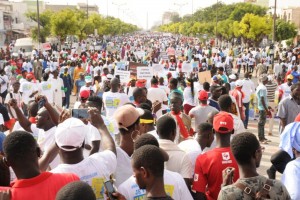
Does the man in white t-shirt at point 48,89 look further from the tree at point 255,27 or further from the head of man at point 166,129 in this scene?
the tree at point 255,27

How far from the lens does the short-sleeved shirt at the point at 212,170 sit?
406cm

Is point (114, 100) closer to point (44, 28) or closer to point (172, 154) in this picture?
point (172, 154)

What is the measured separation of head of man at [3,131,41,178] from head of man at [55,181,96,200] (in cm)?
54

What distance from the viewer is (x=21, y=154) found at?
304cm

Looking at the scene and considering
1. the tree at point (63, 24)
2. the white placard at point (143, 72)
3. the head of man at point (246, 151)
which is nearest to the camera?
the head of man at point (246, 151)

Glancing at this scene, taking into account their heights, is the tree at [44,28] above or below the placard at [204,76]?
above

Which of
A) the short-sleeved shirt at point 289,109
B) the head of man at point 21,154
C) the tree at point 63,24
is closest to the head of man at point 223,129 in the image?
the head of man at point 21,154

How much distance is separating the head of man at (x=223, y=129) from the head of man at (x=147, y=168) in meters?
1.30

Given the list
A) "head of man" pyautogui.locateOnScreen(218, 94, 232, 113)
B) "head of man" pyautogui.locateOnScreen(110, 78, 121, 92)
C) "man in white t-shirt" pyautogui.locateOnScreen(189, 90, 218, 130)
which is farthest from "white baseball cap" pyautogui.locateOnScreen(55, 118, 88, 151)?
"head of man" pyautogui.locateOnScreen(110, 78, 121, 92)

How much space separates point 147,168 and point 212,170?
1.20 meters

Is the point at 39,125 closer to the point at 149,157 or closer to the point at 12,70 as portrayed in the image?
the point at 149,157

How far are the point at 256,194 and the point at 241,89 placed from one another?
326 inches

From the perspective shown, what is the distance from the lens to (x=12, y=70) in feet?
59.6

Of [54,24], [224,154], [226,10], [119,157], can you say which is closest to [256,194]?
[224,154]
